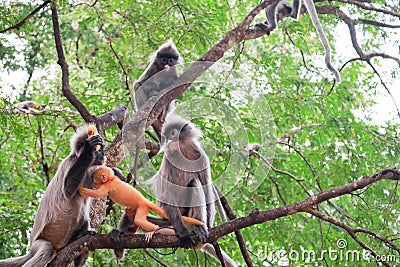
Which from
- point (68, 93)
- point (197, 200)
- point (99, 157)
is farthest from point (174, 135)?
point (68, 93)

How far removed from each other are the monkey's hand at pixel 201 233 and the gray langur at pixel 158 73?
2105 millimetres

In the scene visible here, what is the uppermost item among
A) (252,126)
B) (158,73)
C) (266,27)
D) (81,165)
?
(266,27)

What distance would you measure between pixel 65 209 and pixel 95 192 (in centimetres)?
30

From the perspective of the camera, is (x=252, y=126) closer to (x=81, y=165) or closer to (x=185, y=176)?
(x=185, y=176)

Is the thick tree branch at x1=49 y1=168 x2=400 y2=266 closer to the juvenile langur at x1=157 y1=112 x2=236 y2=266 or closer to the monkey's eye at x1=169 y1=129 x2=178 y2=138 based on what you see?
the juvenile langur at x1=157 y1=112 x2=236 y2=266

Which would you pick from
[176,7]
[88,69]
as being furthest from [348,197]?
[88,69]

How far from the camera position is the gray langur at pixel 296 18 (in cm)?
495

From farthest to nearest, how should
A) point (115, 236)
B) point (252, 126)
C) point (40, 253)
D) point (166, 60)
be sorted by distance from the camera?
1. point (166, 60)
2. point (252, 126)
3. point (40, 253)
4. point (115, 236)

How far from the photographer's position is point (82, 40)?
30.8ft

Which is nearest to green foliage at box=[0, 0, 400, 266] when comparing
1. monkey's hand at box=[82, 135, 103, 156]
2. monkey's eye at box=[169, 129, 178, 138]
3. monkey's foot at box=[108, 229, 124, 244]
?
monkey's eye at box=[169, 129, 178, 138]

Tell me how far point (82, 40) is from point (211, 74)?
5.58 metres

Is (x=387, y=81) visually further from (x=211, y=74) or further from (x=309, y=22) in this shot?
(x=211, y=74)

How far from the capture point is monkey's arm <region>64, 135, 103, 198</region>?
2.99 m

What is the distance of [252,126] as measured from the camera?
477cm
